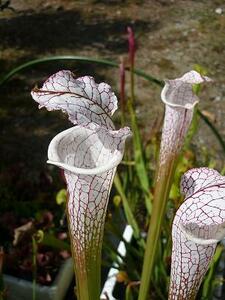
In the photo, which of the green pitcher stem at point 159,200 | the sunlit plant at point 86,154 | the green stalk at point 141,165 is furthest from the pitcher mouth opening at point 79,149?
the green stalk at point 141,165

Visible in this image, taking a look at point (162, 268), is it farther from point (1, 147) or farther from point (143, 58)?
point (143, 58)

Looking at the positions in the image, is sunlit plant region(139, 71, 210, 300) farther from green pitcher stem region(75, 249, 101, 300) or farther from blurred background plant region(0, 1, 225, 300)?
blurred background plant region(0, 1, 225, 300)

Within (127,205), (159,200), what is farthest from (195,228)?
(127,205)

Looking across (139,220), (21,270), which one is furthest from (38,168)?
(21,270)

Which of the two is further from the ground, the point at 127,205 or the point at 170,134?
the point at 170,134

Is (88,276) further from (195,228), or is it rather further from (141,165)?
(141,165)

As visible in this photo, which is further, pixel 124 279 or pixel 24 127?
pixel 24 127
